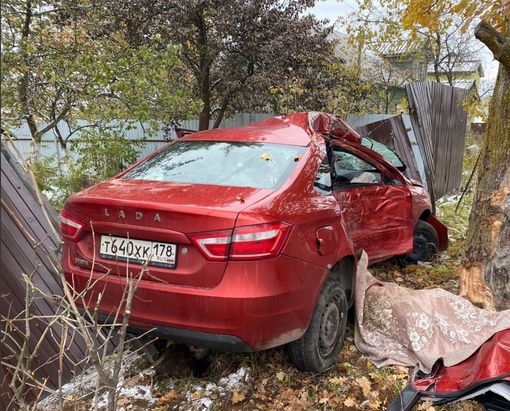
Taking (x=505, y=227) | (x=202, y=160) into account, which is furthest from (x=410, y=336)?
(x=202, y=160)

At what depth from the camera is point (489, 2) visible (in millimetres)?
4520

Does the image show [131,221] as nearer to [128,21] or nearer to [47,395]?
[47,395]

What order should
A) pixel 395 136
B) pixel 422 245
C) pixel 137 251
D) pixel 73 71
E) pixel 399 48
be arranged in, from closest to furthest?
pixel 137 251
pixel 422 245
pixel 73 71
pixel 395 136
pixel 399 48

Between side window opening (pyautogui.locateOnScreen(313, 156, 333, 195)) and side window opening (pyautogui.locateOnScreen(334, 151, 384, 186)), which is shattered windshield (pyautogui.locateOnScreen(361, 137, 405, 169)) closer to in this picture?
side window opening (pyautogui.locateOnScreen(334, 151, 384, 186))

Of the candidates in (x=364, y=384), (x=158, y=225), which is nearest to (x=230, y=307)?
(x=158, y=225)

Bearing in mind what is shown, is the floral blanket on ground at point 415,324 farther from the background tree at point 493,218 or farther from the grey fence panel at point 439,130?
the grey fence panel at point 439,130

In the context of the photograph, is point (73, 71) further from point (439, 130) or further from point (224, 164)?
point (439, 130)

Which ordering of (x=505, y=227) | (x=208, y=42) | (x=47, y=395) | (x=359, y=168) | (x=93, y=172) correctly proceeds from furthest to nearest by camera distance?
(x=208, y=42) → (x=93, y=172) → (x=359, y=168) → (x=505, y=227) → (x=47, y=395)

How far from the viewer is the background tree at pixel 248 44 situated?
8.56 metres

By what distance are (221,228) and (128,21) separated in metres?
7.88

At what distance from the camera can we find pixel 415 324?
10.3 ft

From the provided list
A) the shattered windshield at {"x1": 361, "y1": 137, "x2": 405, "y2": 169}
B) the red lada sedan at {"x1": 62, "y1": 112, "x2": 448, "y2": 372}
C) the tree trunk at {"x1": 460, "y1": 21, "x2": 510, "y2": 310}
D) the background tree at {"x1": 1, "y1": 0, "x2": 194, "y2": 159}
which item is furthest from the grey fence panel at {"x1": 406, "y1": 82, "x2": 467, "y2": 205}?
the red lada sedan at {"x1": 62, "y1": 112, "x2": 448, "y2": 372}

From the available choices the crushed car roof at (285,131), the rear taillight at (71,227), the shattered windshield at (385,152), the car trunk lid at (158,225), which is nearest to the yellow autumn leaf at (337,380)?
the car trunk lid at (158,225)

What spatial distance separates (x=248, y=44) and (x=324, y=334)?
7401 millimetres
